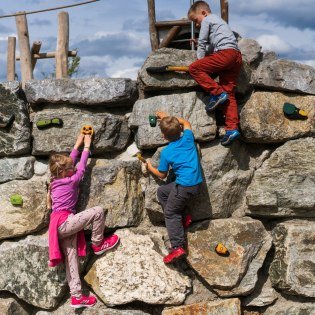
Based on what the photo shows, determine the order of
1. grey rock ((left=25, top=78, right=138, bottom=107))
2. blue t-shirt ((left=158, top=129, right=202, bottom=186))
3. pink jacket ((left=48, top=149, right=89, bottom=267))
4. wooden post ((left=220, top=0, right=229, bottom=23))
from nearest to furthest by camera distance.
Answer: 1. blue t-shirt ((left=158, top=129, right=202, bottom=186))
2. pink jacket ((left=48, top=149, right=89, bottom=267))
3. grey rock ((left=25, top=78, right=138, bottom=107))
4. wooden post ((left=220, top=0, right=229, bottom=23))

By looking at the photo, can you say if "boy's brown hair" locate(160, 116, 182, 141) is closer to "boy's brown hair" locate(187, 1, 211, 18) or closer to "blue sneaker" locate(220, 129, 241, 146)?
"blue sneaker" locate(220, 129, 241, 146)

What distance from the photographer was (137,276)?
4.60 metres

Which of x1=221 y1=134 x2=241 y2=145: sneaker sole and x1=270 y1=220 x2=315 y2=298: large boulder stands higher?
x1=221 y1=134 x2=241 y2=145: sneaker sole

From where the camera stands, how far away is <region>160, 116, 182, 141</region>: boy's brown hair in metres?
4.39

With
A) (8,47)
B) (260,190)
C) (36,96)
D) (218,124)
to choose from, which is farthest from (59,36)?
(260,190)

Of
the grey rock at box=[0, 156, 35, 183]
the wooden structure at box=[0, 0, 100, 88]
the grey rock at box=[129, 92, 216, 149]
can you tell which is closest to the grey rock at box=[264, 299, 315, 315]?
the grey rock at box=[129, 92, 216, 149]

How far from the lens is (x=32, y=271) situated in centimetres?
473

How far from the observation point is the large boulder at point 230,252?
4.54 meters

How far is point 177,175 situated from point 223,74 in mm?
978

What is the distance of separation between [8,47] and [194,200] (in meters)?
3.92

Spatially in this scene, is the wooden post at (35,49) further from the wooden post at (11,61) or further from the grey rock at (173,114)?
the grey rock at (173,114)

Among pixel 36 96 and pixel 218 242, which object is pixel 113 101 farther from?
pixel 218 242

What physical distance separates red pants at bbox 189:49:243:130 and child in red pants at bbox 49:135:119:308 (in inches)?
46.8

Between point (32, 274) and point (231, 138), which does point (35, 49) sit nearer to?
point (32, 274)
